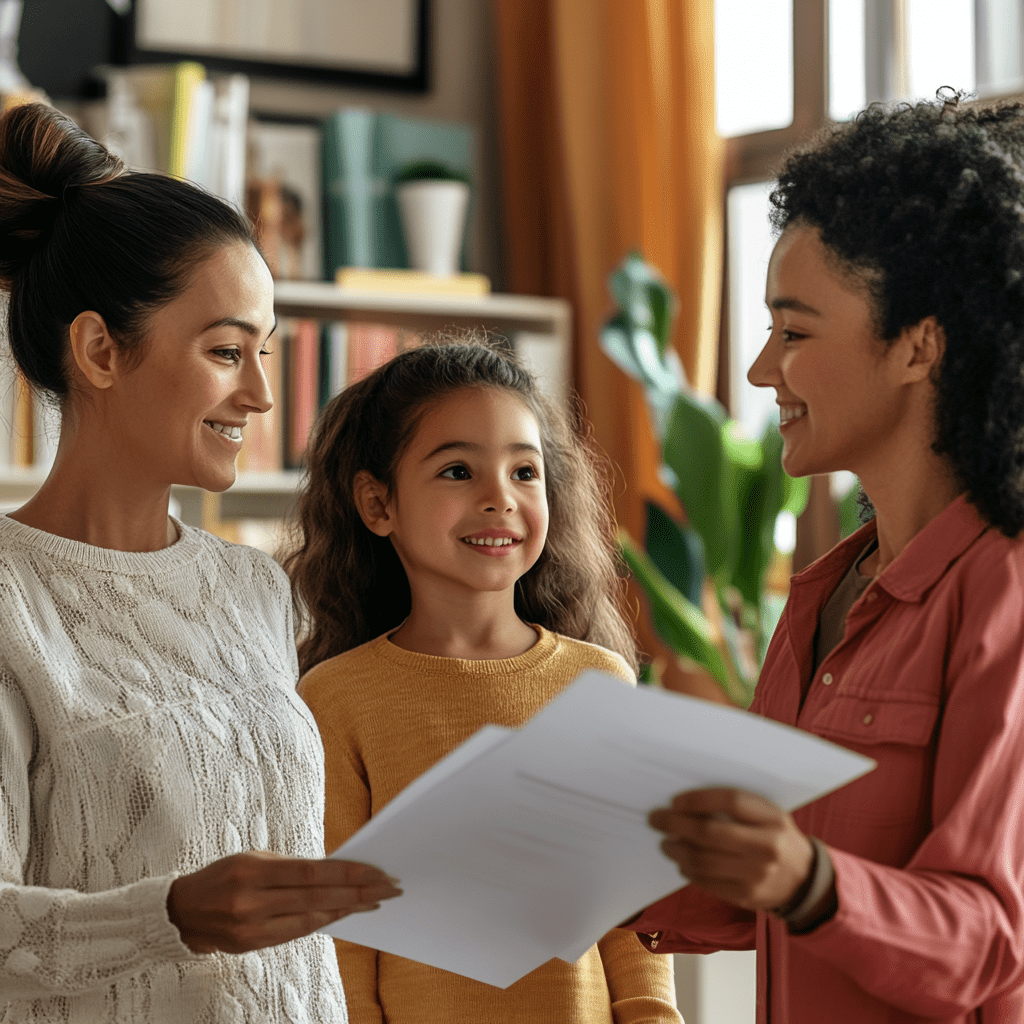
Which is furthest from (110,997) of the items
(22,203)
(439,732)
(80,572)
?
(22,203)

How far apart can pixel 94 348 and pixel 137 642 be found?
0.83 ft

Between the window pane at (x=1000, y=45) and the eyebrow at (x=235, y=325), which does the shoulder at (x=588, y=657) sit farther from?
the window pane at (x=1000, y=45)

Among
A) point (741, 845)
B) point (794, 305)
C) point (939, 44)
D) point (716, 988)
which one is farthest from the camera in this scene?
point (939, 44)

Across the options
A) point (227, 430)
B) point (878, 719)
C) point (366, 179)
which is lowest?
point (878, 719)

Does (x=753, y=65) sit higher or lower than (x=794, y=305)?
higher

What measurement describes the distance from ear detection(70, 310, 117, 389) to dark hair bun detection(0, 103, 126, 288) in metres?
0.11

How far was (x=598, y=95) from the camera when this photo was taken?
10.1 ft

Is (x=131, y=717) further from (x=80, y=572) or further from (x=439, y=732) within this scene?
(x=439, y=732)

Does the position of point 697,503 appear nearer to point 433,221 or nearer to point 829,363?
point 433,221

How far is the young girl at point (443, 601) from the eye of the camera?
128cm

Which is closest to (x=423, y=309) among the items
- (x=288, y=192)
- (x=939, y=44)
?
(x=288, y=192)

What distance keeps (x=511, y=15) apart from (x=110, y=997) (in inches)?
111

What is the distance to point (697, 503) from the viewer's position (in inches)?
99.7

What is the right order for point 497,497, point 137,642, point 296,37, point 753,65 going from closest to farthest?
point 137,642, point 497,497, point 753,65, point 296,37
